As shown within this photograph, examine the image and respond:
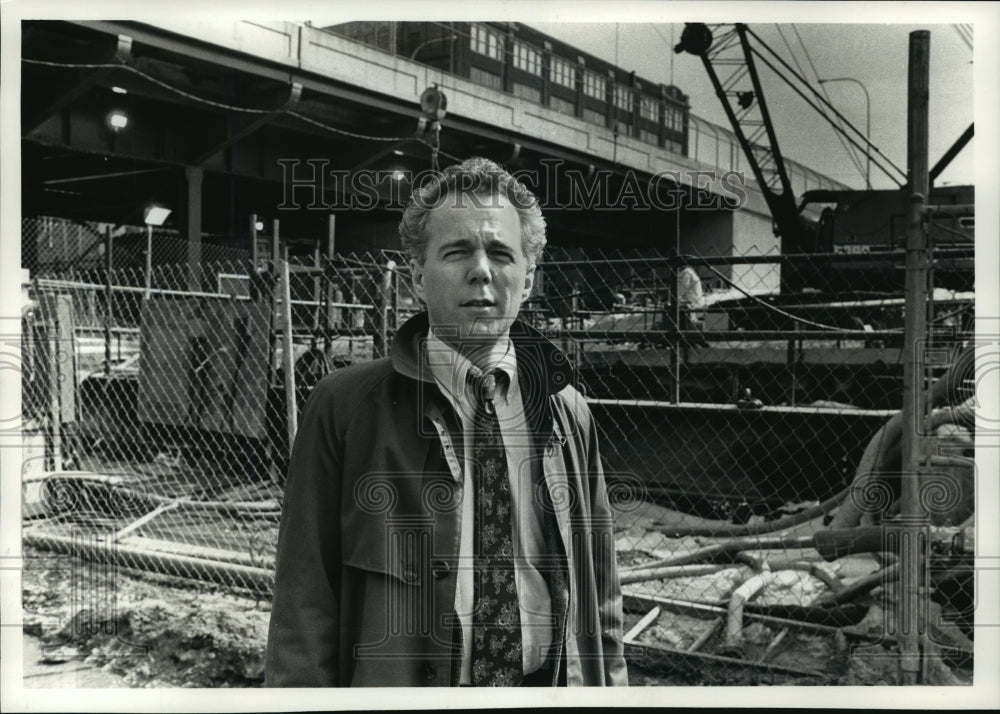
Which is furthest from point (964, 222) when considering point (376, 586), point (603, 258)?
point (376, 586)

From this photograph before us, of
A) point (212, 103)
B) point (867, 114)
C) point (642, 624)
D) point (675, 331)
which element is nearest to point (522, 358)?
point (675, 331)

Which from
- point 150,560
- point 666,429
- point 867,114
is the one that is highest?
point 867,114

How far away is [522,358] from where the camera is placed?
319cm

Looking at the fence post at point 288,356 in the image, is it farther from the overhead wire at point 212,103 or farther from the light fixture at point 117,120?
the light fixture at point 117,120

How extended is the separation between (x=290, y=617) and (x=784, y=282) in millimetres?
2766

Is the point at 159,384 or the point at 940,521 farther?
the point at 159,384

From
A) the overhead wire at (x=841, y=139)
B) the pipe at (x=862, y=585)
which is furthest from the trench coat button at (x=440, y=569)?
the overhead wire at (x=841, y=139)

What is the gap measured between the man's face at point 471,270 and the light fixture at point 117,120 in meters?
2.24

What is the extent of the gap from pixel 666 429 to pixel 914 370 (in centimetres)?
113

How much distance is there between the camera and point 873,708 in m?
3.72

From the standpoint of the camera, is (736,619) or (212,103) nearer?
(736,619)

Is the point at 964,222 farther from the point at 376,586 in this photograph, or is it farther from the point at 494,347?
the point at 376,586

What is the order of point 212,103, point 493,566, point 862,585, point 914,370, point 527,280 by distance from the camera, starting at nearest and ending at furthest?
point 493,566 < point 527,280 < point 914,370 < point 862,585 < point 212,103

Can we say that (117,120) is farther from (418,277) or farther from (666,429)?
(666,429)
